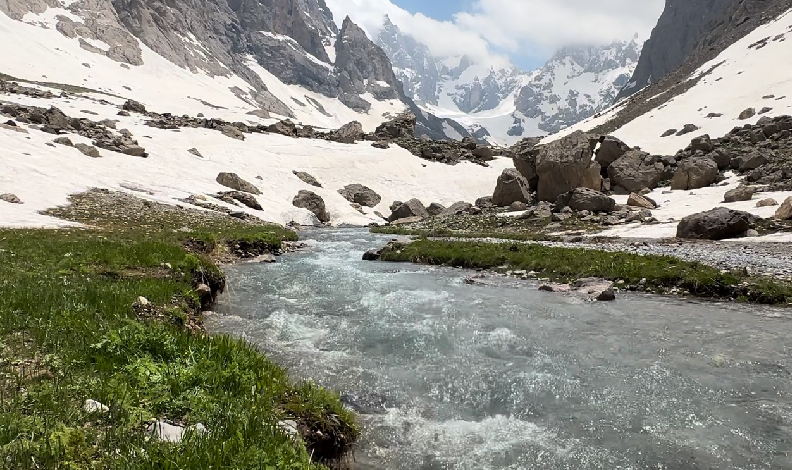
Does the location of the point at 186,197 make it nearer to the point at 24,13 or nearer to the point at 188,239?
the point at 188,239

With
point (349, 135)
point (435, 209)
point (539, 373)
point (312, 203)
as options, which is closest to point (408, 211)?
point (435, 209)

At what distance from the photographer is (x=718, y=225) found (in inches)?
1139

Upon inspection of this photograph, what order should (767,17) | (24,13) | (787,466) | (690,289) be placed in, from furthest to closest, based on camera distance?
1. (24,13)
2. (767,17)
3. (690,289)
4. (787,466)

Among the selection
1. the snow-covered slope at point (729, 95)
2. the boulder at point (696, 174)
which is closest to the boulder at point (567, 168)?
the boulder at point (696, 174)

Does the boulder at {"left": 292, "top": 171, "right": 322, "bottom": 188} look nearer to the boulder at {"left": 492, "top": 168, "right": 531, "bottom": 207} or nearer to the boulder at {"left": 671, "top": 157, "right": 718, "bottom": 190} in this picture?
the boulder at {"left": 492, "top": 168, "right": 531, "bottom": 207}

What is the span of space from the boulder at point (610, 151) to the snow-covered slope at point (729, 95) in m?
31.5

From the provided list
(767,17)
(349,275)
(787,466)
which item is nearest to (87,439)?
(787,466)

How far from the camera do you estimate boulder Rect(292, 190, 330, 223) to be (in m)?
61.2

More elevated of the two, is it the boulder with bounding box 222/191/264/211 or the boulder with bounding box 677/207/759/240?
the boulder with bounding box 222/191/264/211

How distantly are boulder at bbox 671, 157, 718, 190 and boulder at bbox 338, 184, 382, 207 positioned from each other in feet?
130

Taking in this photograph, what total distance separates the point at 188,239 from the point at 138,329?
62.3 ft

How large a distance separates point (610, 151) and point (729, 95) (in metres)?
63.3

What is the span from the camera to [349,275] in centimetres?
2372

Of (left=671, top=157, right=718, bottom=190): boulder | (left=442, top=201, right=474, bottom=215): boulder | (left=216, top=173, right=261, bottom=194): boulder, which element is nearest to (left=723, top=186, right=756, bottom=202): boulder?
(left=671, top=157, right=718, bottom=190): boulder
